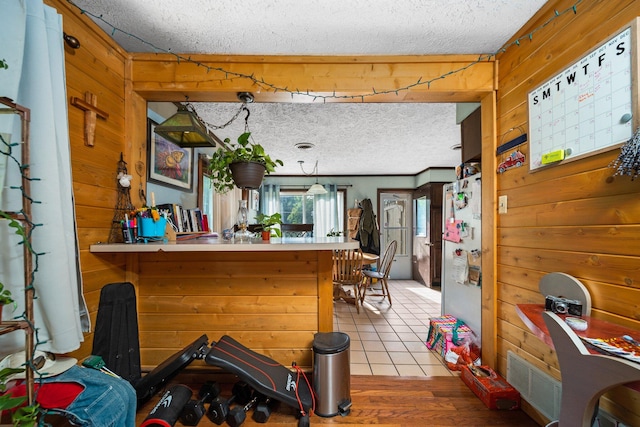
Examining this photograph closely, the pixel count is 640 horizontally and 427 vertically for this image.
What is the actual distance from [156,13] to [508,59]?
84.1 inches

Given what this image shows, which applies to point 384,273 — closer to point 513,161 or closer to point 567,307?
point 513,161

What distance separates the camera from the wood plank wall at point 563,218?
1.05 metres

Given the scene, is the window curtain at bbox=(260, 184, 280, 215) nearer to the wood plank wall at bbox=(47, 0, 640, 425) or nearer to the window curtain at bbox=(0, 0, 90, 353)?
the wood plank wall at bbox=(47, 0, 640, 425)

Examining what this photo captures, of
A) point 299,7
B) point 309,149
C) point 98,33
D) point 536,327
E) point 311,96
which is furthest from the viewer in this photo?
point 309,149

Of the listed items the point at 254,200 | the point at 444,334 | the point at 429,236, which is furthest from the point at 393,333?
the point at 254,200

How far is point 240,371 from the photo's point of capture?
1.44 meters

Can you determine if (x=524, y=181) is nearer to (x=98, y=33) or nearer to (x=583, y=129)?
(x=583, y=129)

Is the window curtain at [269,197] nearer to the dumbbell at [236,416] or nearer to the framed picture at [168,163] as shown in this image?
the framed picture at [168,163]

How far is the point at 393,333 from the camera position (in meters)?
2.78

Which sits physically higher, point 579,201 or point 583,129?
point 583,129

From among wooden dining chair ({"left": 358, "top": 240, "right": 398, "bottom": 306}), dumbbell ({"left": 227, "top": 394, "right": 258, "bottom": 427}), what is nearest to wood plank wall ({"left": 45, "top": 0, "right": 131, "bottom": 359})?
dumbbell ({"left": 227, "top": 394, "right": 258, "bottom": 427})

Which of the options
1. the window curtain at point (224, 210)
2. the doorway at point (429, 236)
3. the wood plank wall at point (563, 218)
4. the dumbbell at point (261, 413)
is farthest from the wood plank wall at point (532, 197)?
the doorway at point (429, 236)

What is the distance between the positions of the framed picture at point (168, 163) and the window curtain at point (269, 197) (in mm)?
3076

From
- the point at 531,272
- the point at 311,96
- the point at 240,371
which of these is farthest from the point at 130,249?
the point at 531,272
